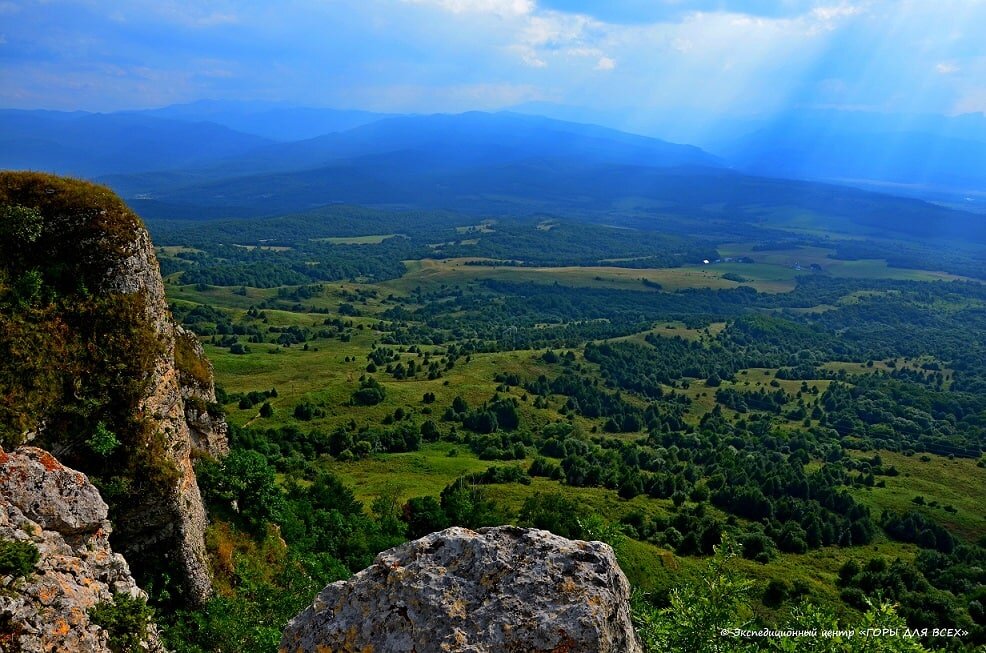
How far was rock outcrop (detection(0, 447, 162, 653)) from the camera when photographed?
15.6 metres

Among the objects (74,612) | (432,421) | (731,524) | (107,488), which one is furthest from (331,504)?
(432,421)

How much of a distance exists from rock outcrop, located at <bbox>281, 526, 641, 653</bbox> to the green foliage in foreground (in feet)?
13.3

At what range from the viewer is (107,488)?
25031 mm

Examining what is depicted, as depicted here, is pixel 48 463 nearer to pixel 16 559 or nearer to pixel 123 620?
pixel 16 559

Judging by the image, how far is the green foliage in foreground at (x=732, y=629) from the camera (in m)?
14.3

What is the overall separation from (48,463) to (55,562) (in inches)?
161

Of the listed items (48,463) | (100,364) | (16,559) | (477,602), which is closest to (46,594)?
(16,559)

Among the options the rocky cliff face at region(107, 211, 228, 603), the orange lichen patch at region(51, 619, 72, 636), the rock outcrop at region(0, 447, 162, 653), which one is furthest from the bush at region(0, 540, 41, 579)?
the rocky cliff face at region(107, 211, 228, 603)

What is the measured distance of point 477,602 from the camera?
36.7ft

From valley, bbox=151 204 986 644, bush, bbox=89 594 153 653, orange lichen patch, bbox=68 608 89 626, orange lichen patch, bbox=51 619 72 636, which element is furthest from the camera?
valley, bbox=151 204 986 644

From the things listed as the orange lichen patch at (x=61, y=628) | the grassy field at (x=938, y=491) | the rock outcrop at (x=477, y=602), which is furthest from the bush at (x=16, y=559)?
the grassy field at (x=938, y=491)

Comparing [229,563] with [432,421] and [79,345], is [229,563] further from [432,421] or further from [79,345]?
[432,421]

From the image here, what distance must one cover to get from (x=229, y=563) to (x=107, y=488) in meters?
7.59

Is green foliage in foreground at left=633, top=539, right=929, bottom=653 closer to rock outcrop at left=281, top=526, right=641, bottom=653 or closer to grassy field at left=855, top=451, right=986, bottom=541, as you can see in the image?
rock outcrop at left=281, top=526, right=641, bottom=653
